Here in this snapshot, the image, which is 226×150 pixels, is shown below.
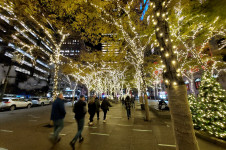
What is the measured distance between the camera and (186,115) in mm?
2188

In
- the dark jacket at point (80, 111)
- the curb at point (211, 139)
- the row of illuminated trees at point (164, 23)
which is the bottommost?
the curb at point (211, 139)

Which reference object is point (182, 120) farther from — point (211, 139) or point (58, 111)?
point (58, 111)

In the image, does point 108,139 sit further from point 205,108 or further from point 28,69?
point 28,69

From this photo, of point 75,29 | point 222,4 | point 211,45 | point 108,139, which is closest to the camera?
point 108,139

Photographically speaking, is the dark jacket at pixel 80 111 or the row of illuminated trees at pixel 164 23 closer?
the row of illuminated trees at pixel 164 23

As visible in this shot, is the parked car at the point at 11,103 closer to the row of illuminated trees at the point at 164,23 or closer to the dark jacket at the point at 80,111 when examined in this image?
the row of illuminated trees at the point at 164,23

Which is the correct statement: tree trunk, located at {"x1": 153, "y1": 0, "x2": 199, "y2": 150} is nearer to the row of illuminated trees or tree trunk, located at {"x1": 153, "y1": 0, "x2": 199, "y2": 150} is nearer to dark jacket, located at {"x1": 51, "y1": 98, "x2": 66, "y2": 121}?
the row of illuminated trees

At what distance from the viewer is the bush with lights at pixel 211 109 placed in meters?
4.29

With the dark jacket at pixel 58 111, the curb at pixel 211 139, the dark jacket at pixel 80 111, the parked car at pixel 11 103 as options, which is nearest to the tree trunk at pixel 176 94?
the curb at pixel 211 139

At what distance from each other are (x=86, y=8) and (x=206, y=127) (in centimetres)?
1015

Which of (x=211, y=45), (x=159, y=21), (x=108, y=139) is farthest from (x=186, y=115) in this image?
(x=211, y=45)

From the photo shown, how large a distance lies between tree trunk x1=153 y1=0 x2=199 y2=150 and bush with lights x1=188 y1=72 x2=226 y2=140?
11.3ft

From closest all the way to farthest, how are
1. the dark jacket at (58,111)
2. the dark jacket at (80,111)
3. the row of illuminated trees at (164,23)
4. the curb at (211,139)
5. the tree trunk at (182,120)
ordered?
the tree trunk at (182,120) → the row of illuminated trees at (164,23) → the curb at (211,139) → the dark jacket at (58,111) → the dark jacket at (80,111)

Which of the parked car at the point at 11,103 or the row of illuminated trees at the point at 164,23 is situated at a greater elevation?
the row of illuminated trees at the point at 164,23
